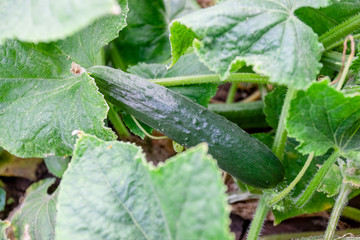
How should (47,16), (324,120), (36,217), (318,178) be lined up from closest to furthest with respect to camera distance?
(47,16) < (324,120) < (318,178) < (36,217)

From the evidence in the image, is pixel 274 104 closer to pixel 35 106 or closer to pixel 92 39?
pixel 92 39

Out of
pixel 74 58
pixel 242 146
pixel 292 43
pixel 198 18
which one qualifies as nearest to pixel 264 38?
pixel 292 43

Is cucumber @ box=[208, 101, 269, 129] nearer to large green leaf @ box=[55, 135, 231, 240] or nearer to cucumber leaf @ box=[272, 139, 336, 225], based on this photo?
cucumber leaf @ box=[272, 139, 336, 225]

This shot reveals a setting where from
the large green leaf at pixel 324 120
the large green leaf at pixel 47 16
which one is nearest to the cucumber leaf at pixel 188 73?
the large green leaf at pixel 324 120

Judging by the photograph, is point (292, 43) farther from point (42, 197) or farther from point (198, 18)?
point (42, 197)

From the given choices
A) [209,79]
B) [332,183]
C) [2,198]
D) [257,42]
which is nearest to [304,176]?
[332,183]

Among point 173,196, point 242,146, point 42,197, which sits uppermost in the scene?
point 242,146

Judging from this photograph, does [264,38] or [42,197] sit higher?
[264,38]
